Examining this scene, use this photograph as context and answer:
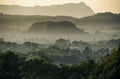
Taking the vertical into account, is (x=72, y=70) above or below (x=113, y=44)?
above

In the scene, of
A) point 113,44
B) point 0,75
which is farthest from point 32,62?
point 113,44

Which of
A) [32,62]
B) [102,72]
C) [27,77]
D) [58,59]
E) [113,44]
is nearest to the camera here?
[102,72]

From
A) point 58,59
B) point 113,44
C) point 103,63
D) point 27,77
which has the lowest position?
point 113,44

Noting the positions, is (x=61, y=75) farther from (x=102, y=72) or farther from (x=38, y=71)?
(x=102, y=72)

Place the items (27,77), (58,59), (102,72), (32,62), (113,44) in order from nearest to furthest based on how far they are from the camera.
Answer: (102,72) → (27,77) → (32,62) → (58,59) → (113,44)

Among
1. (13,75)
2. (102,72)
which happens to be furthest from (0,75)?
(102,72)

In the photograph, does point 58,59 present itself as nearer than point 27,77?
No
